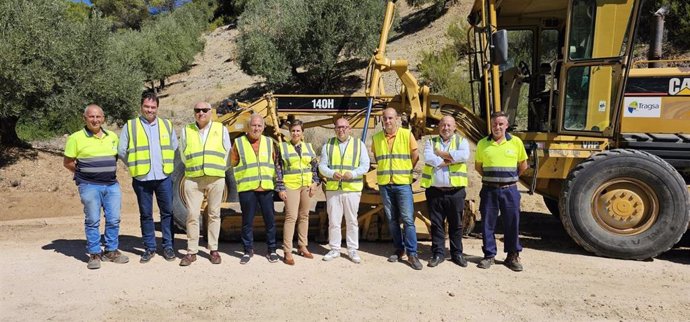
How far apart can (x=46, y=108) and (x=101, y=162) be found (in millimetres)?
8021

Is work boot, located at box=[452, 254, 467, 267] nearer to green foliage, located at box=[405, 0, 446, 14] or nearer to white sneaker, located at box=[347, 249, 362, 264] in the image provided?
white sneaker, located at box=[347, 249, 362, 264]

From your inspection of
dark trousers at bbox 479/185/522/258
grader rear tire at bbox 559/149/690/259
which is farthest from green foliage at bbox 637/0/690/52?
dark trousers at bbox 479/185/522/258

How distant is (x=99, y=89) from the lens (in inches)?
518

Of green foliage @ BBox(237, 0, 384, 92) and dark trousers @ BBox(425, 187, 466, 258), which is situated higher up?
green foliage @ BBox(237, 0, 384, 92)

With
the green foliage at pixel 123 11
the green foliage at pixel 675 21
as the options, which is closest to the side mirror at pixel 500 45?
the green foliage at pixel 675 21

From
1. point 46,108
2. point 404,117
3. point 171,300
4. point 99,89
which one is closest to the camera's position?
point 171,300

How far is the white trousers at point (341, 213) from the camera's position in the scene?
5.82m

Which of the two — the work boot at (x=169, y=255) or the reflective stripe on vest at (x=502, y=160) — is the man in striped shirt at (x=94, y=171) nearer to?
the work boot at (x=169, y=255)

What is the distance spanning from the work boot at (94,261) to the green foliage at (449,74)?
1216 centimetres

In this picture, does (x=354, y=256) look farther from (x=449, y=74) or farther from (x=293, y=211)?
(x=449, y=74)

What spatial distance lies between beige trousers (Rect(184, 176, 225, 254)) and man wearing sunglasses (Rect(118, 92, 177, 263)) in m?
0.28

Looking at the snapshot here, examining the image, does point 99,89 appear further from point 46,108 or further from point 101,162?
point 101,162

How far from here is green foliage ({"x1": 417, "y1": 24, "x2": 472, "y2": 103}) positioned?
16297 millimetres

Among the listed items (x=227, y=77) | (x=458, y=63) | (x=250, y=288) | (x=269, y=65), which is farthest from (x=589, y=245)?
(x=227, y=77)
